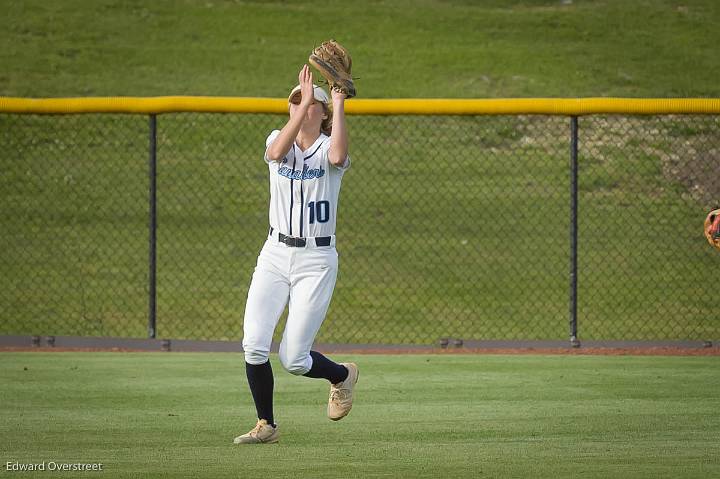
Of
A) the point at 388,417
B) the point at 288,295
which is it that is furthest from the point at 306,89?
the point at 388,417

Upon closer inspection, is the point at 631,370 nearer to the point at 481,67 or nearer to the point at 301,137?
the point at 301,137

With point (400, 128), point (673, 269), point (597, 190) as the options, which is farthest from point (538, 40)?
point (673, 269)

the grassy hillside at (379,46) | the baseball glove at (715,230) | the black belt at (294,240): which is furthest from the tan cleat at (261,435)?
the grassy hillside at (379,46)

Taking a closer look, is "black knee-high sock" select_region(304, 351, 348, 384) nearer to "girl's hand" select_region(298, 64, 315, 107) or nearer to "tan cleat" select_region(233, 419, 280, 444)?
"tan cleat" select_region(233, 419, 280, 444)

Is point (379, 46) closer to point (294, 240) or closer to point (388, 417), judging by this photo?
point (388, 417)

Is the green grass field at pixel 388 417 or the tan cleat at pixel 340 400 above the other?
the tan cleat at pixel 340 400

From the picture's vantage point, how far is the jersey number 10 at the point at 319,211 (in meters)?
6.52

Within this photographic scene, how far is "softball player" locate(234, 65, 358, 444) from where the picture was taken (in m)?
6.51

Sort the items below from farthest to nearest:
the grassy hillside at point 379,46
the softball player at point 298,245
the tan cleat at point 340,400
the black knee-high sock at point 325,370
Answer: the grassy hillside at point 379,46
the tan cleat at point 340,400
the black knee-high sock at point 325,370
the softball player at point 298,245

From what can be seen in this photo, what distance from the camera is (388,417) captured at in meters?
7.50

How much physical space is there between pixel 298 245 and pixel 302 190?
0.28 m

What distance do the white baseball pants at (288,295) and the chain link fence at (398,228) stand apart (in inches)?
263

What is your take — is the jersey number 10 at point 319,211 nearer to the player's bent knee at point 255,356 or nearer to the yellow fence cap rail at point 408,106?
the player's bent knee at point 255,356

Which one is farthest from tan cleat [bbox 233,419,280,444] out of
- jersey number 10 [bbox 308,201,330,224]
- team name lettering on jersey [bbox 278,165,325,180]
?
team name lettering on jersey [bbox 278,165,325,180]
